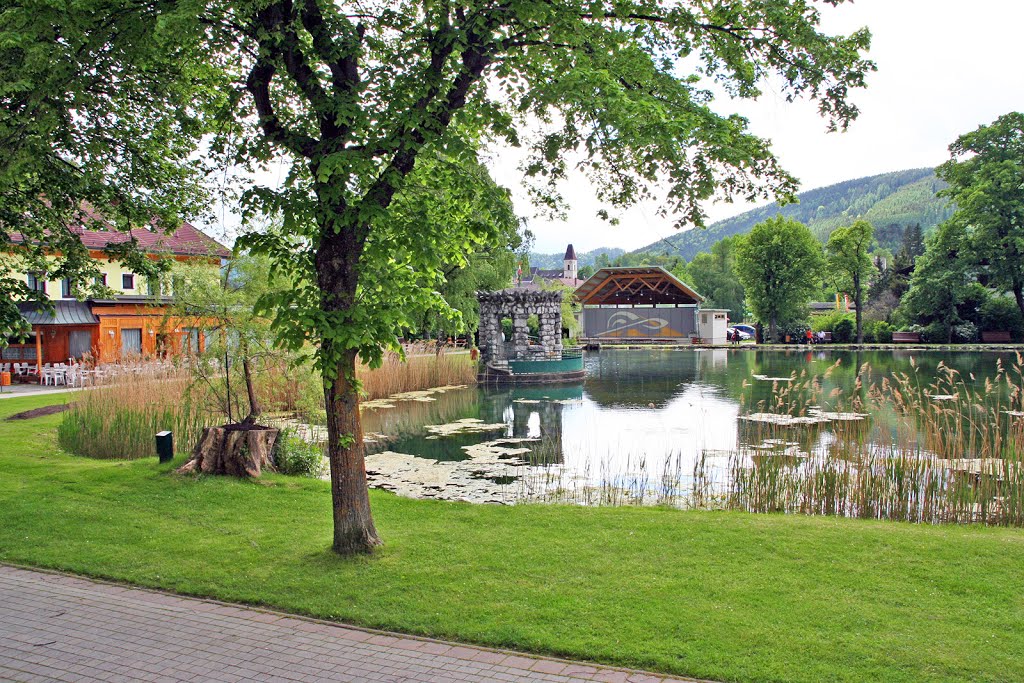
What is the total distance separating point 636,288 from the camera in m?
58.6

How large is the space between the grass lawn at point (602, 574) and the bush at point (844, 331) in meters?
48.8

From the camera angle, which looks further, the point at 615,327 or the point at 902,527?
the point at 615,327

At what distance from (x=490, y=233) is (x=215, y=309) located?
551 cm

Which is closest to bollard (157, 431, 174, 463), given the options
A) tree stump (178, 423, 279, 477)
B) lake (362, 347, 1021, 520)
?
tree stump (178, 423, 279, 477)

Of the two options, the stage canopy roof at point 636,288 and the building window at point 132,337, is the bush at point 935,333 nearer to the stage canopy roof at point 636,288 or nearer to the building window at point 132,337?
the stage canopy roof at point 636,288

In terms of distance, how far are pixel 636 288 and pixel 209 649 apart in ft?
181

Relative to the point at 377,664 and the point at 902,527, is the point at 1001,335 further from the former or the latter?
the point at 377,664

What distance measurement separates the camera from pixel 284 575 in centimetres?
613

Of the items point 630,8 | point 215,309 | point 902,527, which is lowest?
point 902,527

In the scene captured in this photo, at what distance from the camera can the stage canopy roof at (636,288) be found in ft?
185

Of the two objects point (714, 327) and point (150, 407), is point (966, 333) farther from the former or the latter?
point (150, 407)

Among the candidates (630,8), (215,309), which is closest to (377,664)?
(630,8)

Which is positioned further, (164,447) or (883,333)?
(883,333)

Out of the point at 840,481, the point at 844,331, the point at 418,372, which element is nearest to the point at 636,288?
the point at 844,331
